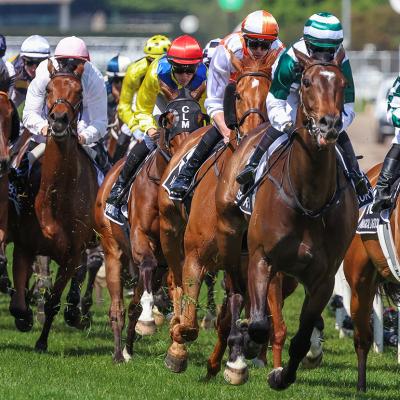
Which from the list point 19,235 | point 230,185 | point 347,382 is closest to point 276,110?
point 230,185

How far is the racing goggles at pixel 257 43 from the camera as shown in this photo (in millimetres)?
10305

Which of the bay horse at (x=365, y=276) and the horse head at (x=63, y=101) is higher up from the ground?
the horse head at (x=63, y=101)

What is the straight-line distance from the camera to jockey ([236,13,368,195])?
8898 mm

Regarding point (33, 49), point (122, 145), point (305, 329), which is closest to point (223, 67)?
point (305, 329)

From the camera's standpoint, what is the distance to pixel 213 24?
79375 millimetres

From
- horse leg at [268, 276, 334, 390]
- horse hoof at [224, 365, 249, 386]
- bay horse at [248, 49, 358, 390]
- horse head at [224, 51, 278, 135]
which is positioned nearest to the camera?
bay horse at [248, 49, 358, 390]

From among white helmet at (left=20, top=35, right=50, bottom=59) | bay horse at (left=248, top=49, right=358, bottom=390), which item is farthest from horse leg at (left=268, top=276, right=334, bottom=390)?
white helmet at (left=20, top=35, right=50, bottom=59)

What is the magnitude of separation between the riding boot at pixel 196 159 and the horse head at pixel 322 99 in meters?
2.18

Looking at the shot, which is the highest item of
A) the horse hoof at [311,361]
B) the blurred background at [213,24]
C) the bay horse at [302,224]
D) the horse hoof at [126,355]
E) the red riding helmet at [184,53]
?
the blurred background at [213,24]

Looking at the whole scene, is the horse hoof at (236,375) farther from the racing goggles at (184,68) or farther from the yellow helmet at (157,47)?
the yellow helmet at (157,47)

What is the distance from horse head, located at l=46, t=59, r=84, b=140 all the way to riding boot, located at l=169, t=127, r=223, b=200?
1146mm

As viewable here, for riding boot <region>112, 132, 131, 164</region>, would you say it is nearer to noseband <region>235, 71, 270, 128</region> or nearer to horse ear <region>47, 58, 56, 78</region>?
horse ear <region>47, 58, 56, 78</region>

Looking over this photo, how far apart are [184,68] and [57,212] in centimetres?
171

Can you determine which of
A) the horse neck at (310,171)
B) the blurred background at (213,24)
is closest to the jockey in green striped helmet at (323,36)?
the horse neck at (310,171)
